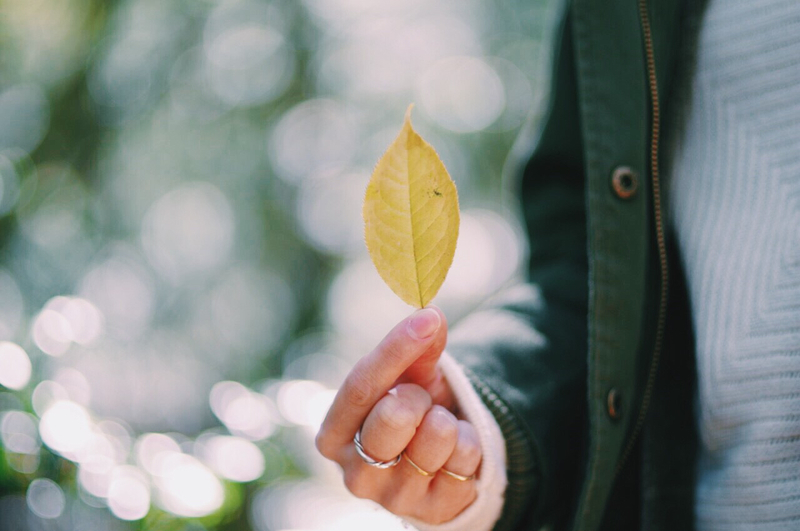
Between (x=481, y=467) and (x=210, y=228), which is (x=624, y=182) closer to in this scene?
Result: (x=481, y=467)

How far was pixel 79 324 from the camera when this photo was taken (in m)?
1.15

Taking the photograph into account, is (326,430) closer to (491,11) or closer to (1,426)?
(1,426)

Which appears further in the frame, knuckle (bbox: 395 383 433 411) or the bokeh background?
the bokeh background

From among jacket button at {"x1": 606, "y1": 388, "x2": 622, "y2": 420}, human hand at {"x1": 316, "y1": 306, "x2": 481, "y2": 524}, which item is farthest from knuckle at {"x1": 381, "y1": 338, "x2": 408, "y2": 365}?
jacket button at {"x1": 606, "y1": 388, "x2": 622, "y2": 420}

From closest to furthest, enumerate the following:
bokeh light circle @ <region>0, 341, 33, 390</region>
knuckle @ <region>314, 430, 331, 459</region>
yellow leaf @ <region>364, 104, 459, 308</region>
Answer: yellow leaf @ <region>364, 104, 459, 308</region> → knuckle @ <region>314, 430, 331, 459</region> → bokeh light circle @ <region>0, 341, 33, 390</region>

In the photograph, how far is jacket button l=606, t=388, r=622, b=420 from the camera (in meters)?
0.50

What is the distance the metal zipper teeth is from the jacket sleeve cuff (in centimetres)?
14

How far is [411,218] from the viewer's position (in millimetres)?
351

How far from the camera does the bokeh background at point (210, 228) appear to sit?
0.86 metres

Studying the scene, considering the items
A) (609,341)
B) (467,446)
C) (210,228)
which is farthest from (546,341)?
(210,228)

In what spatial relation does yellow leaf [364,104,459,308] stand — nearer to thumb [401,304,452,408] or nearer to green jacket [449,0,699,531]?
thumb [401,304,452,408]

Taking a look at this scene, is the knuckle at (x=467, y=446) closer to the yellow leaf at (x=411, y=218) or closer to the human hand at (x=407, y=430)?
the human hand at (x=407, y=430)

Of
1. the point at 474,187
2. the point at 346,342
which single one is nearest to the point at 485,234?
the point at 474,187

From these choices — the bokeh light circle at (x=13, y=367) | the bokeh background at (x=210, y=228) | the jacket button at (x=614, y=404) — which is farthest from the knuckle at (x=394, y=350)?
the bokeh light circle at (x=13, y=367)
